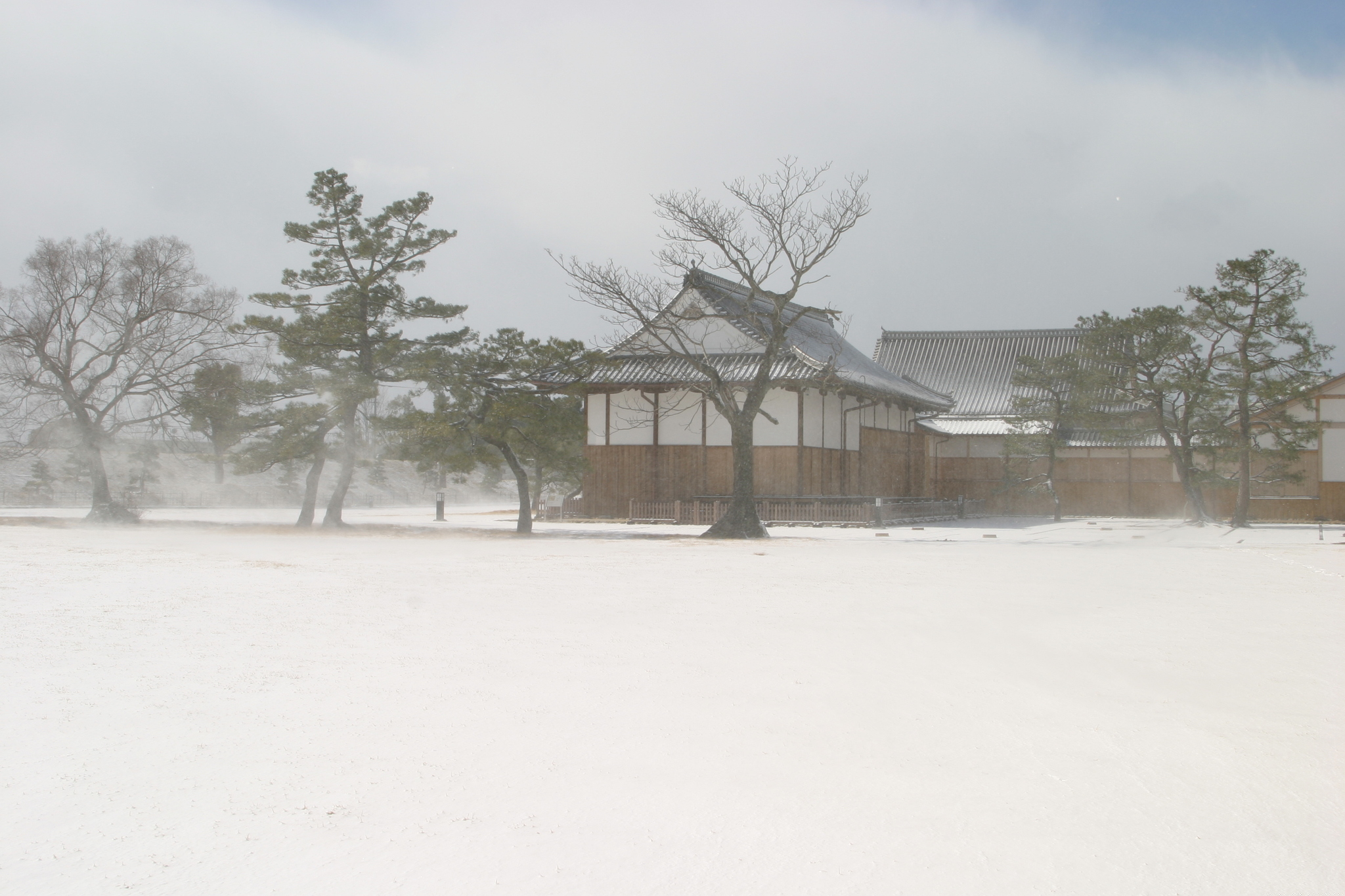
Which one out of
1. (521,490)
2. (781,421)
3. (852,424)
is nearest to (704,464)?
(781,421)

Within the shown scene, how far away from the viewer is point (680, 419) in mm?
27984

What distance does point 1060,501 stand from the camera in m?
35.5

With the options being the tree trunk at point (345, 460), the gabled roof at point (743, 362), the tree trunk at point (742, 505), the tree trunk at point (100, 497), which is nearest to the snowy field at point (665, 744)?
the tree trunk at point (742, 505)

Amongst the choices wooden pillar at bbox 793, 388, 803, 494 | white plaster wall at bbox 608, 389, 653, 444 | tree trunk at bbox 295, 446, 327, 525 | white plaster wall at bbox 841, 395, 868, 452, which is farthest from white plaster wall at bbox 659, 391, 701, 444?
tree trunk at bbox 295, 446, 327, 525

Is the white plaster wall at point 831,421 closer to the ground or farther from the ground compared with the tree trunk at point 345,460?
farther from the ground

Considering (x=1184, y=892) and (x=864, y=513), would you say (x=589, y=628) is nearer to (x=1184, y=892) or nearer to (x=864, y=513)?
(x=1184, y=892)

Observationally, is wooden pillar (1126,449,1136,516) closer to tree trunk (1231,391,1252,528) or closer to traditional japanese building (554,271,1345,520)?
traditional japanese building (554,271,1345,520)

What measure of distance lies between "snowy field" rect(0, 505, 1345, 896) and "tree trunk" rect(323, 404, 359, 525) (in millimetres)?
12761

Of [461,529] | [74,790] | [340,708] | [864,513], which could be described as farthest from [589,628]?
[864,513]

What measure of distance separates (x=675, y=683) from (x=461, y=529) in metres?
18.4

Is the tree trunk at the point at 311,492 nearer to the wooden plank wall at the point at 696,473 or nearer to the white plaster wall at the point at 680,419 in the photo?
the wooden plank wall at the point at 696,473

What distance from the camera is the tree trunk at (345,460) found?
22.5 meters

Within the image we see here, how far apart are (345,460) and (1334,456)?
1081 inches

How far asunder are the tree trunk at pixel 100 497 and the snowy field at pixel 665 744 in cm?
1541
